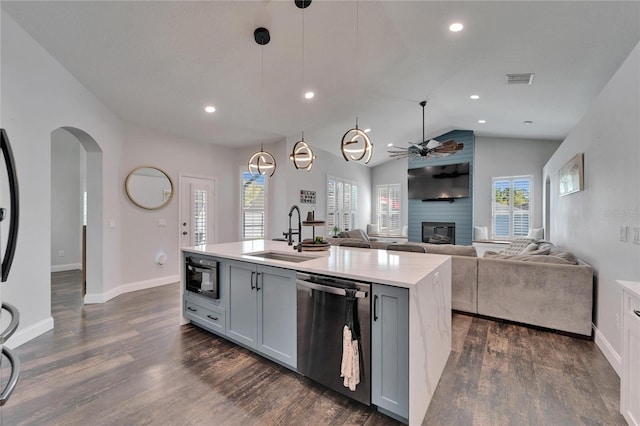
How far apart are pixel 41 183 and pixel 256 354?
2.87 m

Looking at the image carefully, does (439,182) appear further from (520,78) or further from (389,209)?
(520,78)

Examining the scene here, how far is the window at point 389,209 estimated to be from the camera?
9.21 meters

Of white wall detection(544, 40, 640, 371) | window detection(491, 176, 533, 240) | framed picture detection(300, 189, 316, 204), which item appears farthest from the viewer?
window detection(491, 176, 533, 240)

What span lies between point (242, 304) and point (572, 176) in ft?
13.8

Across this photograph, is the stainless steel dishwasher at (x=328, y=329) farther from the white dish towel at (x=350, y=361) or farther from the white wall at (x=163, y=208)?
the white wall at (x=163, y=208)

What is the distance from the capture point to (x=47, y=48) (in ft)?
9.46

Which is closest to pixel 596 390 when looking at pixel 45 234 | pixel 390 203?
pixel 45 234

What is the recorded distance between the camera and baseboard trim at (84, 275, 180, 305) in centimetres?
403

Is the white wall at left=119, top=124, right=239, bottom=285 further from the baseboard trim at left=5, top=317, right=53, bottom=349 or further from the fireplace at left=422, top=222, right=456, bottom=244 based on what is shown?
the fireplace at left=422, top=222, right=456, bottom=244

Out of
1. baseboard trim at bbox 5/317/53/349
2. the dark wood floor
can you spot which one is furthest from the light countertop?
baseboard trim at bbox 5/317/53/349

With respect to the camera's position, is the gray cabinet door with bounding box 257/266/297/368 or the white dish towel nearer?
the white dish towel

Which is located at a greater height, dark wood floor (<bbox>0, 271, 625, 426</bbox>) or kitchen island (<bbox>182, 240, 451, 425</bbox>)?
kitchen island (<bbox>182, 240, 451, 425</bbox>)

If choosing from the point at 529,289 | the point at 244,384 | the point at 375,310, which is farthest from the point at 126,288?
the point at 529,289

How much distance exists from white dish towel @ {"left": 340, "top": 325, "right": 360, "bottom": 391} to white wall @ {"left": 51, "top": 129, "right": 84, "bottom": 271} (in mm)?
6982
